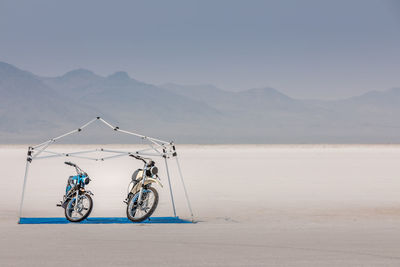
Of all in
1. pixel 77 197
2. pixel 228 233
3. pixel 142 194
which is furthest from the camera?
pixel 142 194

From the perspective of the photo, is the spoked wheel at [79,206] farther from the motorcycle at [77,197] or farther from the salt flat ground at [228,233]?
the salt flat ground at [228,233]

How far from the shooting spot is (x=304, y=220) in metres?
14.2

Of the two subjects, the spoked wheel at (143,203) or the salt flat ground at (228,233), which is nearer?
the salt flat ground at (228,233)

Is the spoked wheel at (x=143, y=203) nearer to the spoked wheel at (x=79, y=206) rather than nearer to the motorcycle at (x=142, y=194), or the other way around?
the motorcycle at (x=142, y=194)

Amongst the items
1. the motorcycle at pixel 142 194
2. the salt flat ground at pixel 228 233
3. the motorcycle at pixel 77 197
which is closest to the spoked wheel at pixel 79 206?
the motorcycle at pixel 77 197

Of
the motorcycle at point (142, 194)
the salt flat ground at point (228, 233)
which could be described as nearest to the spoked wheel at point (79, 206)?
the salt flat ground at point (228, 233)

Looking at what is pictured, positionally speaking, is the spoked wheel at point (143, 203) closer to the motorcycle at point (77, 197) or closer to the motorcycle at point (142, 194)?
the motorcycle at point (142, 194)

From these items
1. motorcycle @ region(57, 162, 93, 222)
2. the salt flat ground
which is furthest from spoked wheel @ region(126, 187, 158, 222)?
motorcycle @ region(57, 162, 93, 222)

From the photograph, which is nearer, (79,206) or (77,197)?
(77,197)

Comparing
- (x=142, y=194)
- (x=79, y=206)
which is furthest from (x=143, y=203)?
(x=79, y=206)

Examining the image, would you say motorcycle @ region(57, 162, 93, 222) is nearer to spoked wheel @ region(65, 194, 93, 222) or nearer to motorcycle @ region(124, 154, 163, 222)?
spoked wheel @ region(65, 194, 93, 222)

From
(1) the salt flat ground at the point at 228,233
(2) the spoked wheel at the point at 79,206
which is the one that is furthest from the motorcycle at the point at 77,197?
(1) the salt flat ground at the point at 228,233

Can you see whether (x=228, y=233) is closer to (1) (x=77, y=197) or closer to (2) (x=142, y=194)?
(2) (x=142, y=194)

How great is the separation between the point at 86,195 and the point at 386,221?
680 cm
